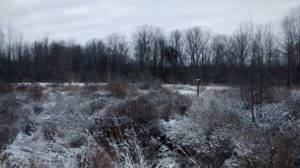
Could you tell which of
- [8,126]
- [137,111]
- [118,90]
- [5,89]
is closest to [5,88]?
[5,89]

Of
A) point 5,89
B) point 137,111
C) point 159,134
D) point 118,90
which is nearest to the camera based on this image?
point 159,134

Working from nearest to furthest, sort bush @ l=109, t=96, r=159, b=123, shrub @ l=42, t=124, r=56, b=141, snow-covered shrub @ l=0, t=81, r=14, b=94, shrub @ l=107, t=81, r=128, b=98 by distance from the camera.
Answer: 1. shrub @ l=42, t=124, r=56, b=141
2. bush @ l=109, t=96, r=159, b=123
3. shrub @ l=107, t=81, r=128, b=98
4. snow-covered shrub @ l=0, t=81, r=14, b=94

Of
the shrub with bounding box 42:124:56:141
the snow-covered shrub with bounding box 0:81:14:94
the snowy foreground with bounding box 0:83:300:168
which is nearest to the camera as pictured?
the snowy foreground with bounding box 0:83:300:168

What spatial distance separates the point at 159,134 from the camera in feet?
35.7

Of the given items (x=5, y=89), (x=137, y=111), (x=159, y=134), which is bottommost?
(x=159, y=134)

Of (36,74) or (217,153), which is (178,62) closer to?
(36,74)

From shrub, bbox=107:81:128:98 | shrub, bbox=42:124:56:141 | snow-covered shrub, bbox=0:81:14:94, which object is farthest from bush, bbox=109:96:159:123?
snow-covered shrub, bbox=0:81:14:94

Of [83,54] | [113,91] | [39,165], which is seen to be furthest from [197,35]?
[39,165]

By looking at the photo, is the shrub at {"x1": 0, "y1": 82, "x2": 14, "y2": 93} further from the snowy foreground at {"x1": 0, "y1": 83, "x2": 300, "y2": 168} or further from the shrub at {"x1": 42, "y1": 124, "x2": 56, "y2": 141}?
the shrub at {"x1": 42, "y1": 124, "x2": 56, "y2": 141}

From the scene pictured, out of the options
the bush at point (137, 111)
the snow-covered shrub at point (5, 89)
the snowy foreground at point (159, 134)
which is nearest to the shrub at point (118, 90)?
the snowy foreground at point (159, 134)

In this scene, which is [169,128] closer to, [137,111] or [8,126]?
[137,111]

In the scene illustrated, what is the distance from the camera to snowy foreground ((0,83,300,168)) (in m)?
6.72

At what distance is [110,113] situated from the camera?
11445mm

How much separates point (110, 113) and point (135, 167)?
5354 mm
